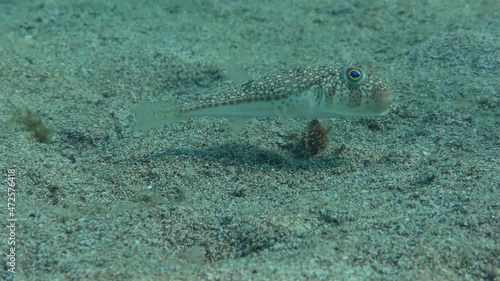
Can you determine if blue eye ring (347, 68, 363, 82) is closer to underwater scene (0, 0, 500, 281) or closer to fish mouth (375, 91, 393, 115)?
underwater scene (0, 0, 500, 281)

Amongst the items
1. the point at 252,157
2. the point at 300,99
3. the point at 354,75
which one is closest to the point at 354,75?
the point at 354,75

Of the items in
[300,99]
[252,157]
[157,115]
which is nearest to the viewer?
[300,99]

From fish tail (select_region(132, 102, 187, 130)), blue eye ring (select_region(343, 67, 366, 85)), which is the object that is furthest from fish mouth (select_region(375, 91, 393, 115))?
fish tail (select_region(132, 102, 187, 130))

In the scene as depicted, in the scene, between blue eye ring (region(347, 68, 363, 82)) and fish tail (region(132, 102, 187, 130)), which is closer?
blue eye ring (region(347, 68, 363, 82))

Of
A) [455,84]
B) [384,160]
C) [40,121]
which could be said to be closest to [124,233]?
[40,121]

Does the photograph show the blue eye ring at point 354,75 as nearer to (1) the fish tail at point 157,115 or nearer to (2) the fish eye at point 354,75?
(2) the fish eye at point 354,75

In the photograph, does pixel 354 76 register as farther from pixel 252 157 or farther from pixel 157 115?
pixel 157 115
